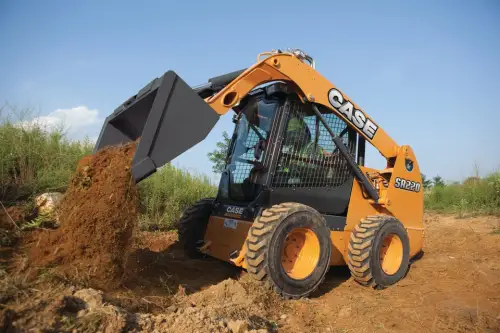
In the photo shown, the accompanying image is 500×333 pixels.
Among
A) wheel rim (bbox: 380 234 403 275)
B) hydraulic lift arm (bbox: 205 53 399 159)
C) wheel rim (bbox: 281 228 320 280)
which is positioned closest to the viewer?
hydraulic lift arm (bbox: 205 53 399 159)

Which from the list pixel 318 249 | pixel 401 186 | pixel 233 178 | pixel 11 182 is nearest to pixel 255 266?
pixel 318 249

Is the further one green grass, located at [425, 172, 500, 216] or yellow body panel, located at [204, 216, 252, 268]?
green grass, located at [425, 172, 500, 216]

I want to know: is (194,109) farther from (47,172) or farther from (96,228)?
(47,172)

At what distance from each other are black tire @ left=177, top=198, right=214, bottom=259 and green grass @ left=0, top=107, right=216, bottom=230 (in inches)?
66.3

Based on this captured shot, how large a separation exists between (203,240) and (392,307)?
2490 mm

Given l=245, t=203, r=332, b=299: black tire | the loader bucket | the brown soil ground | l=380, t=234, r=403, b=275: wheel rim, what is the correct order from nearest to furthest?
the brown soil ground
the loader bucket
l=245, t=203, r=332, b=299: black tire
l=380, t=234, r=403, b=275: wheel rim

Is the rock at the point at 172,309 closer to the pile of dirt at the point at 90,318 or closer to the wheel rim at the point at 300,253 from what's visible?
the pile of dirt at the point at 90,318

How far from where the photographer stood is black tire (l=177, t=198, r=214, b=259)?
17.3 feet

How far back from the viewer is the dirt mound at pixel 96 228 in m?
3.11

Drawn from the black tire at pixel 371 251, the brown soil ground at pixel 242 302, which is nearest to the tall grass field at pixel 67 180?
the brown soil ground at pixel 242 302

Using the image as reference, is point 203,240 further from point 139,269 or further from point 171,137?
point 171,137

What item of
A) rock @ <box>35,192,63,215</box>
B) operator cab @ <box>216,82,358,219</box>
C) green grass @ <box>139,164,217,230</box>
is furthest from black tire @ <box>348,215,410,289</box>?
green grass @ <box>139,164,217,230</box>

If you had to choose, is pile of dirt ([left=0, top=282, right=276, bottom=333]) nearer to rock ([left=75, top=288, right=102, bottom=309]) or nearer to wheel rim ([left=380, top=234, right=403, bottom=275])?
rock ([left=75, top=288, right=102, bottom=309])

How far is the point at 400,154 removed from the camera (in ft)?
19.1
